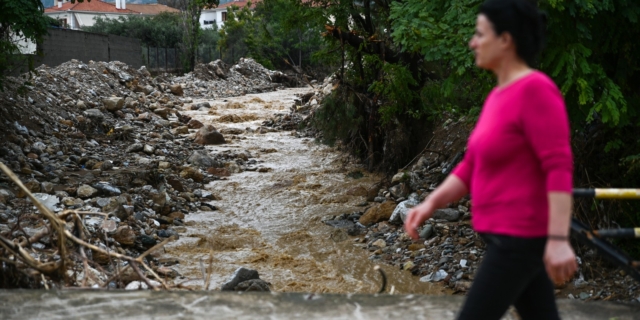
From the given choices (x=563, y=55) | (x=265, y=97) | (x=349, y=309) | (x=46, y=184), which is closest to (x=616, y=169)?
(x=563, y=55)

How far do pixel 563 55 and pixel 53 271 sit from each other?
12.7 feet

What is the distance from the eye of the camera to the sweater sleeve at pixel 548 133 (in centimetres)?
188

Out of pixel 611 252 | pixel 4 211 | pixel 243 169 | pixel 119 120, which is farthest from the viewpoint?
pixel 119 120

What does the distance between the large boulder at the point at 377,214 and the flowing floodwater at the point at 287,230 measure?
1.20 feet

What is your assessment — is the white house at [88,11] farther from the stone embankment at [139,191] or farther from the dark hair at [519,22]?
the dark hair at [519,22]

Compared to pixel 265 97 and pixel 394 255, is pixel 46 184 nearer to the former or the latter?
pixel 394 255

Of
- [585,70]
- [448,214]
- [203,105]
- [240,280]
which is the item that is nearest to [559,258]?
[585,70]

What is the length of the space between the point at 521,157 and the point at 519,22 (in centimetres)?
38

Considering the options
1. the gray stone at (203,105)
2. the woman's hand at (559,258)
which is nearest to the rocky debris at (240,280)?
the woman's hand at (559,258)

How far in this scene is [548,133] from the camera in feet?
6.21

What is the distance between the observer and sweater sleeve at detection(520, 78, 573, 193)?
1.88 m

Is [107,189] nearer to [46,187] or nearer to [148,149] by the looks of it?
[46,187]

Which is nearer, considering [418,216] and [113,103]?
[418,216]

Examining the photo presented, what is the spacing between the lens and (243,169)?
44.2 ft
